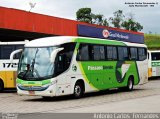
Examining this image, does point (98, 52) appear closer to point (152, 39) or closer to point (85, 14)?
point (85, 14)

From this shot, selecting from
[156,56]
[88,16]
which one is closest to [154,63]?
[156,56]

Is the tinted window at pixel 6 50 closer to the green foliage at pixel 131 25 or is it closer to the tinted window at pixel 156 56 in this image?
the tinted window at pixel 156 56

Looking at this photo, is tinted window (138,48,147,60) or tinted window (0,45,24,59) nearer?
tinted window (0,45,24,59)

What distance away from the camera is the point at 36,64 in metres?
20.2

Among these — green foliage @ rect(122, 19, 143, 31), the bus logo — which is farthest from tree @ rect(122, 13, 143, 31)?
the bus logo

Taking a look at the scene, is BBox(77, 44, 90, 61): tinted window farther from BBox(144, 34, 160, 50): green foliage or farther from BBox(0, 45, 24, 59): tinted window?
BBox(144, 34, 160, 50): green foliage

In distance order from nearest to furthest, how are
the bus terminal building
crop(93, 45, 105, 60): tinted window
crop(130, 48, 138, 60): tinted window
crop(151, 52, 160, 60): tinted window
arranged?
1. crop(93, 45, 105, 60): tinted window
2. crop(130, 48, 138, 60): tinted window
3. the bus terminal building
4. crop(151, 52, 160, 60): tinted window

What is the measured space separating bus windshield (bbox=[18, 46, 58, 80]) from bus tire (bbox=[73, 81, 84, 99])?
77.6 inches

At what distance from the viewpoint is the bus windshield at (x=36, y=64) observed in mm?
19844

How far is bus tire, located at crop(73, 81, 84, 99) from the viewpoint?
69.8 feet

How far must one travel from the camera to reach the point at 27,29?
33250 millimetres

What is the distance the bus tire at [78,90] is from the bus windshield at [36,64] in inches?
77.6

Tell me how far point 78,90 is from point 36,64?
8.28 ft

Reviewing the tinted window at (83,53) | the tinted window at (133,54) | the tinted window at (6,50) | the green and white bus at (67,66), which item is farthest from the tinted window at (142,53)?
the tinted window at (6,50)
